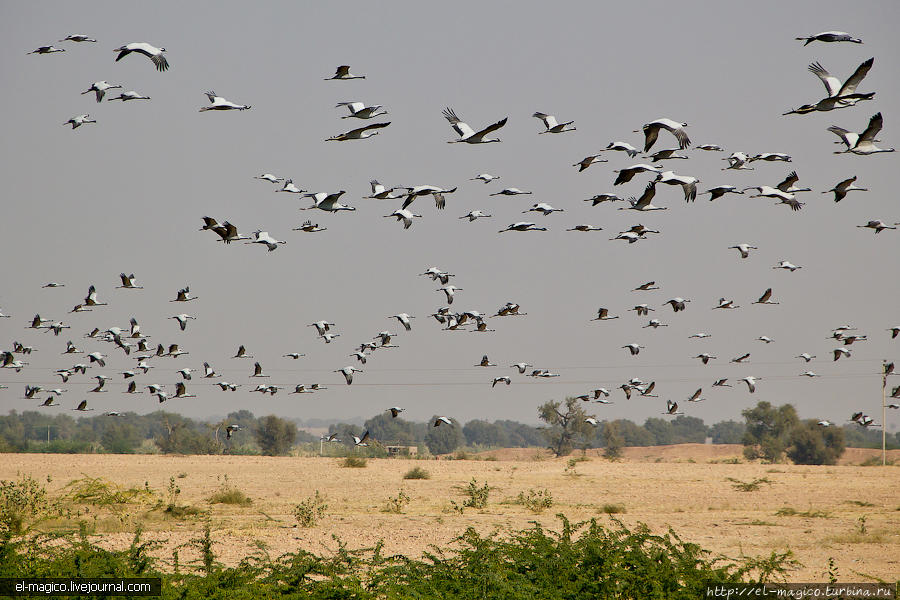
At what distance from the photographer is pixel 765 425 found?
84.2 meters

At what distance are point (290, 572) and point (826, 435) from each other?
77.0 meters

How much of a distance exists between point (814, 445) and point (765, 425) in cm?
918

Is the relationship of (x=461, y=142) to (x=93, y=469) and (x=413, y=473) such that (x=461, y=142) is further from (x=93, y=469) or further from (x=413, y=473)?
(x=93, y=469)

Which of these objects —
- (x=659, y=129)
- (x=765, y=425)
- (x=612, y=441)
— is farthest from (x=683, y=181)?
(x=612, y=441)

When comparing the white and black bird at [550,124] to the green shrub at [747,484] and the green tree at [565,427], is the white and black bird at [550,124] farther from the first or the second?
the green tree at [565,427]

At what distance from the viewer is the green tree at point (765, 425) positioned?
3203 inches

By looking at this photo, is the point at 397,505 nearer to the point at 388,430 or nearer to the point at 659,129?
the point at 659,129

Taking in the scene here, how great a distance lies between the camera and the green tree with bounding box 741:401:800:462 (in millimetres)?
81369

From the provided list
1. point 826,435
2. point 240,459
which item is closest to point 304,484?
point 240,459

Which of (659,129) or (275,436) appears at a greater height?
(659,129)

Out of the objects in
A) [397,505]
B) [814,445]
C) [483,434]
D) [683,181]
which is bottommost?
[483,434]

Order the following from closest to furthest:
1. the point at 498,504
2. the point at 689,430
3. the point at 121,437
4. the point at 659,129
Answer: the point at 659,129
the point at 498,504
the point at 121,437
the point at 689,430

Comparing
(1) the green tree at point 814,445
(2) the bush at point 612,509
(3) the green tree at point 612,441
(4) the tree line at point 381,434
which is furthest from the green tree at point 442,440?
(2) the bush at point 612,509

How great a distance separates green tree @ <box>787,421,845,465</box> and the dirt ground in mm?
25144
